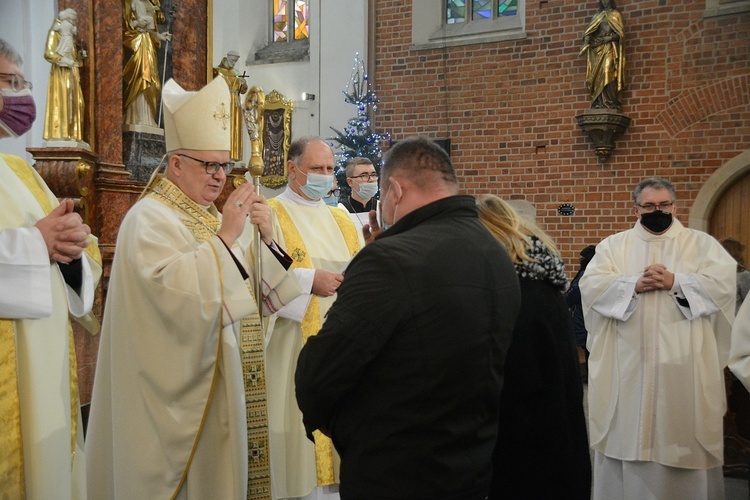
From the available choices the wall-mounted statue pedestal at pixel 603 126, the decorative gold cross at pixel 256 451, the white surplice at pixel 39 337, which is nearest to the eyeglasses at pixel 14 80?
the white surplice at pixel 39 337

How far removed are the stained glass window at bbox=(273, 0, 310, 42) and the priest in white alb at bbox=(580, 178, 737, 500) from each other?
8994 millimetres

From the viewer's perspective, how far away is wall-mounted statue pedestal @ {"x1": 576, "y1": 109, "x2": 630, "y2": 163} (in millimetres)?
9016

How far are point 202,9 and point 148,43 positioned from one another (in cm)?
112

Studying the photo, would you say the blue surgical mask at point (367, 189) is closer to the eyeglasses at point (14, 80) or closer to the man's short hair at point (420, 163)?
the eyeglasses at point (14, 80)

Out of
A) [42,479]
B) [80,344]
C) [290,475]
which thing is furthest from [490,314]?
[80,344]

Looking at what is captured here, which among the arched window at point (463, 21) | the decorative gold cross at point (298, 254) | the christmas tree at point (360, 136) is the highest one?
the arched window at point (463, 21)

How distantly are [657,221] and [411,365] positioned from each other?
10.4 ft

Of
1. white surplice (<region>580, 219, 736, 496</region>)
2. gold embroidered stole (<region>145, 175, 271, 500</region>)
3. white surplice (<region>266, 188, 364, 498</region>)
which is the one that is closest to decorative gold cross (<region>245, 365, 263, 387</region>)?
gold embroidered stole (<region>145, 175, 271, 500</region>)

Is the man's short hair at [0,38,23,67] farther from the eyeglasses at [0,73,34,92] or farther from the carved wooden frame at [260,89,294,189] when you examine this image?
the carved wooden frame at [260,89,294,189]

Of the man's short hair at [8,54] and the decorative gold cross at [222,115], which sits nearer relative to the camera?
the man's short hair at [8,54]

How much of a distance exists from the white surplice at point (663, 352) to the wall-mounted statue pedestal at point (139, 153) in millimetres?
4040

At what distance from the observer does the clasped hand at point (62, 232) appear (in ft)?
9.10

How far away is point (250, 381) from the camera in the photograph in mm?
3127

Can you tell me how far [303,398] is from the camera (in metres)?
2.00
